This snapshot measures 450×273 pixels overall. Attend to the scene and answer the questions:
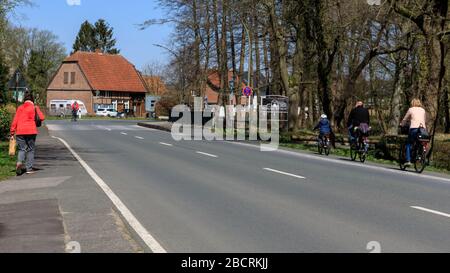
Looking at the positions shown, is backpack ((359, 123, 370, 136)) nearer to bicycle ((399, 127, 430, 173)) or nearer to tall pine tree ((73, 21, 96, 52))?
bicycle ((399, 127, 430, 173))

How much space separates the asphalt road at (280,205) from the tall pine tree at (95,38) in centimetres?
10949

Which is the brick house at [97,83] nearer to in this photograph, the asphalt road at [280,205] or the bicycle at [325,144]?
the bicycle at [325,144]

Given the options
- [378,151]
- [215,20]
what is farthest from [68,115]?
[378,151]

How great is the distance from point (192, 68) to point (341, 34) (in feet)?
74.2

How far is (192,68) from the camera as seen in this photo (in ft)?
164

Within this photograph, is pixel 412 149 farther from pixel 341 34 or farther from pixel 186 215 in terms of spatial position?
pixel 341 34

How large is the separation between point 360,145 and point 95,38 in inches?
4353

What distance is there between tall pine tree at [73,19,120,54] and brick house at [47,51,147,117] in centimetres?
2382

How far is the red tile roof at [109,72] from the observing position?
96062 millimetres

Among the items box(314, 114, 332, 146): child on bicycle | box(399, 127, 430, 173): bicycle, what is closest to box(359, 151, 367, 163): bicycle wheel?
box(399, 127, 430, 173): bicycle

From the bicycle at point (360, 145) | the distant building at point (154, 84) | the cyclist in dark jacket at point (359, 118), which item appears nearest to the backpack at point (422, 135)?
the bicycle at point (360, 145)

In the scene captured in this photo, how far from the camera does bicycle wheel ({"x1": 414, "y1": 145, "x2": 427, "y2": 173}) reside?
1697cm
